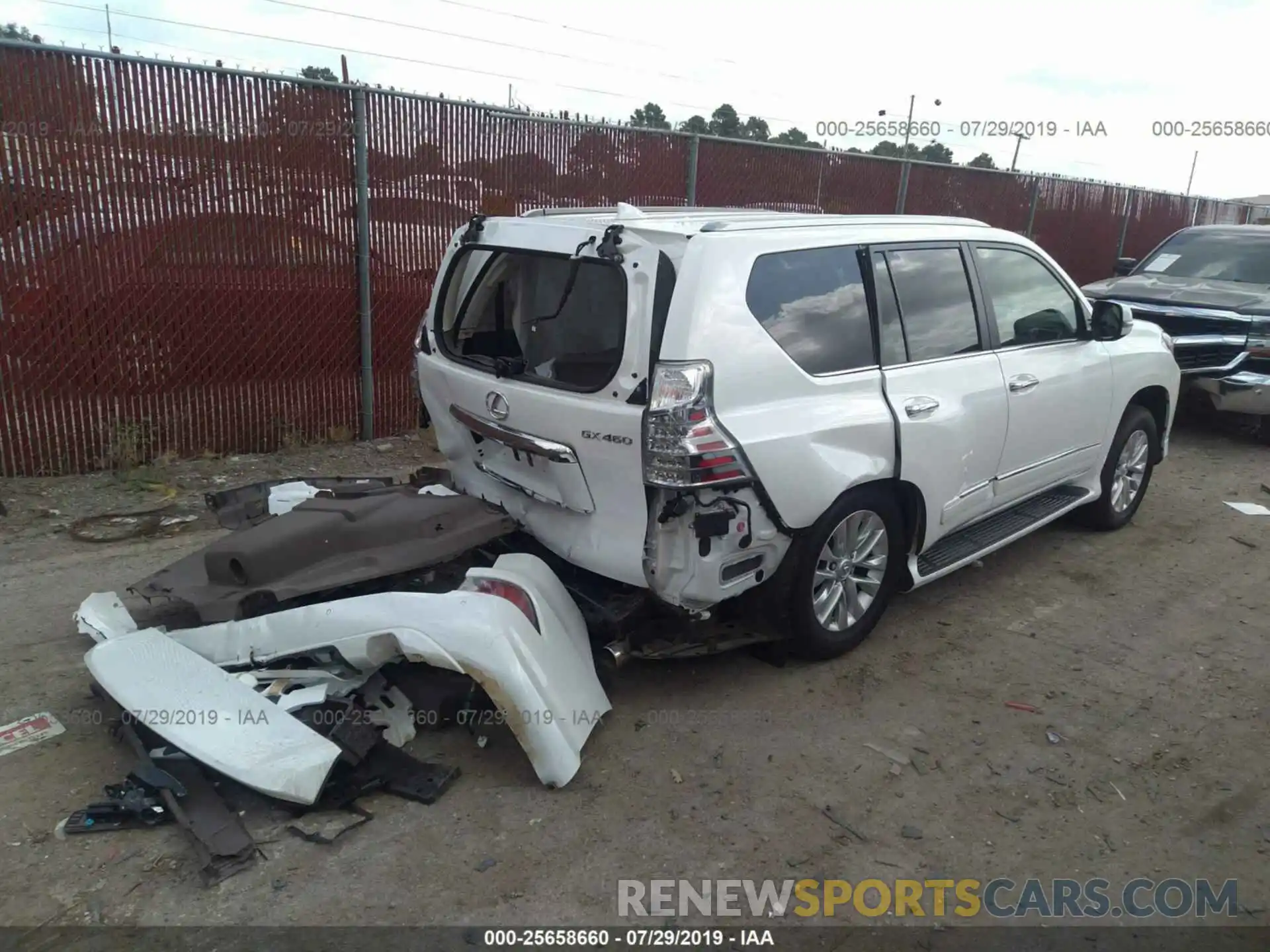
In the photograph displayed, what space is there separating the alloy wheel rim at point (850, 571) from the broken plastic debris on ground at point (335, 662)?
1061 millimetres

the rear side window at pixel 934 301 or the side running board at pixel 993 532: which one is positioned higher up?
the rear side window at pixel 934 301

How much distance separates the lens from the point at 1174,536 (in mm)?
6156

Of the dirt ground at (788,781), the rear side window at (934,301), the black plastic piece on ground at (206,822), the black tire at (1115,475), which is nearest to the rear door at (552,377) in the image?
the dirt ground at (788,781)

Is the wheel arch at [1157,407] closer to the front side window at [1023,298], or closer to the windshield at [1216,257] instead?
the front side window at [1023,298]

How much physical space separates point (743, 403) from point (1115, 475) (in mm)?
3564

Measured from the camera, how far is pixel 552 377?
12.5 ft

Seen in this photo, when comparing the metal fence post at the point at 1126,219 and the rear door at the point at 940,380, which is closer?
the rear door at the point at 940,380

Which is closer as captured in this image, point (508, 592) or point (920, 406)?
point (508, 592)

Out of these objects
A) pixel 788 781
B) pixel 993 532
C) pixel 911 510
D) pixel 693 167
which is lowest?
pixel 788 781

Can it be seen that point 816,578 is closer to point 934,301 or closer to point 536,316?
point 934,301

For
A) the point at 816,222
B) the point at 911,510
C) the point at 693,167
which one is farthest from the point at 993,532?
the point at 693,167

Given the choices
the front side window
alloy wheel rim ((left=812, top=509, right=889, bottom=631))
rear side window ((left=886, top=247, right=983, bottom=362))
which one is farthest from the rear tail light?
the front side window

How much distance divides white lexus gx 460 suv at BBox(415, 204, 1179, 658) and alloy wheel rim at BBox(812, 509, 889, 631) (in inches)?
0.4

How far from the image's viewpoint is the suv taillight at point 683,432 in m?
3.38
